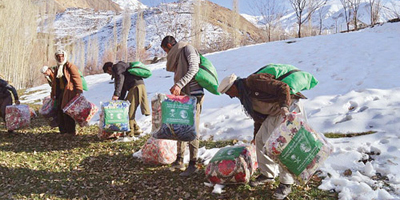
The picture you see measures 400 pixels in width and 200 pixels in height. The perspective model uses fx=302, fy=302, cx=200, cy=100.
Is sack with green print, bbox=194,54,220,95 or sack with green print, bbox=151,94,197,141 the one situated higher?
sack with green print, bbox=194,54,220,95

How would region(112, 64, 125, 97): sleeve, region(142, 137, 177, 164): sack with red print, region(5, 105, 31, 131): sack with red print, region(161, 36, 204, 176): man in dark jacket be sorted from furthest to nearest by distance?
region(5, 105, 31, 131): sack with red print → region(112, 64, 125, 97): sleeve → region(142, 137, 177, 164): sack with red print → region(161, 36, 204, 176): man in dark jacket

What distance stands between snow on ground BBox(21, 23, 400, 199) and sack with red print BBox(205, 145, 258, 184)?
851mm

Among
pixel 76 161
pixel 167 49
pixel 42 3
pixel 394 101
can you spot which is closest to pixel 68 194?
pixel 76 161

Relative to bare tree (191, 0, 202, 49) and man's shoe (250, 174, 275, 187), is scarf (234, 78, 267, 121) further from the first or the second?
bare tree (191, 0, 202, 49)

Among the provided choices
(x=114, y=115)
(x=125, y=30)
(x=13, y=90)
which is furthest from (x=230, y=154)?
(x=125, y=30)

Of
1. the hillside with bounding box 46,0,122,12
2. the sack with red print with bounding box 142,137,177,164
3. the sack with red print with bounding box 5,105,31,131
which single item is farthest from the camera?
the hillside with bounding box 46,0,122,12

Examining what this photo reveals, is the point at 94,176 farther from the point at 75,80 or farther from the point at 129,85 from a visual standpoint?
the point at 75,80

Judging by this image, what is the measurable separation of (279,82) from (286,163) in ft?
2.56

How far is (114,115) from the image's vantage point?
5.50 m

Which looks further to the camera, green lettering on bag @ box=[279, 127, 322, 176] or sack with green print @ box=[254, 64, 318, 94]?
sack with green print @ box=[254, 64, 318, 94]

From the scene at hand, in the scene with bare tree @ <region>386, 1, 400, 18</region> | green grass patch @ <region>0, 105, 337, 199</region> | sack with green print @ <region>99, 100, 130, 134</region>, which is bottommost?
green grass patch @ <region>0, 105, 337, 199</region>

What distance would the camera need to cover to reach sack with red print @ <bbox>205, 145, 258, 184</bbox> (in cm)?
346

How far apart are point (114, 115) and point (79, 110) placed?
83 centimetres

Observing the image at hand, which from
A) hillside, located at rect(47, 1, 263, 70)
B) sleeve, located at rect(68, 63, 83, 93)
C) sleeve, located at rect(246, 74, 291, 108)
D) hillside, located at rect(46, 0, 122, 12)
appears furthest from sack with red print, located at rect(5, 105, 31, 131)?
hillside, located at rect(46, 0, 122, 12)
